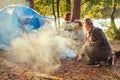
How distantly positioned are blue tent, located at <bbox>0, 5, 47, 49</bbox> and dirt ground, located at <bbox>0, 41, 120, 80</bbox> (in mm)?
2215

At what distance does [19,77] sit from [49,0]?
18.7 m

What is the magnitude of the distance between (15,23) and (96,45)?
3.17 m

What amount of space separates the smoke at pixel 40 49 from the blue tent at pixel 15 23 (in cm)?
18

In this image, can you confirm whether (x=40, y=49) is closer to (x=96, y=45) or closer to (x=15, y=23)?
(x=15, y=23)

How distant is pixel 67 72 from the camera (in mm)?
7508

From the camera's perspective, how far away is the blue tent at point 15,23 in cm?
1014

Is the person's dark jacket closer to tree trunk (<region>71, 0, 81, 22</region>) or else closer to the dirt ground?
the dirt ground

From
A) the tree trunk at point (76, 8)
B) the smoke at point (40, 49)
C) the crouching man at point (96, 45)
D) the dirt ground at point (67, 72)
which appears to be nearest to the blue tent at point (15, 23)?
the smoke at point (40, 49)

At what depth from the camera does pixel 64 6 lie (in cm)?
2538

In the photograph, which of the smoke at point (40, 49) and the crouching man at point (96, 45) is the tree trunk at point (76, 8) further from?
the crouching man at point (96, 45)

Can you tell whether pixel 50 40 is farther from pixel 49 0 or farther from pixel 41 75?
pixel 49 0

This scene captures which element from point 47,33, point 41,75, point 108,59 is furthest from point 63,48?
point 41,75

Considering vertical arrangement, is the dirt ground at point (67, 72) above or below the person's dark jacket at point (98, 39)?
below

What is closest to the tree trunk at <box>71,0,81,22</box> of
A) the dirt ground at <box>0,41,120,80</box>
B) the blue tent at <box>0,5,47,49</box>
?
the blue tent at <box>0,5,47,49</box>
